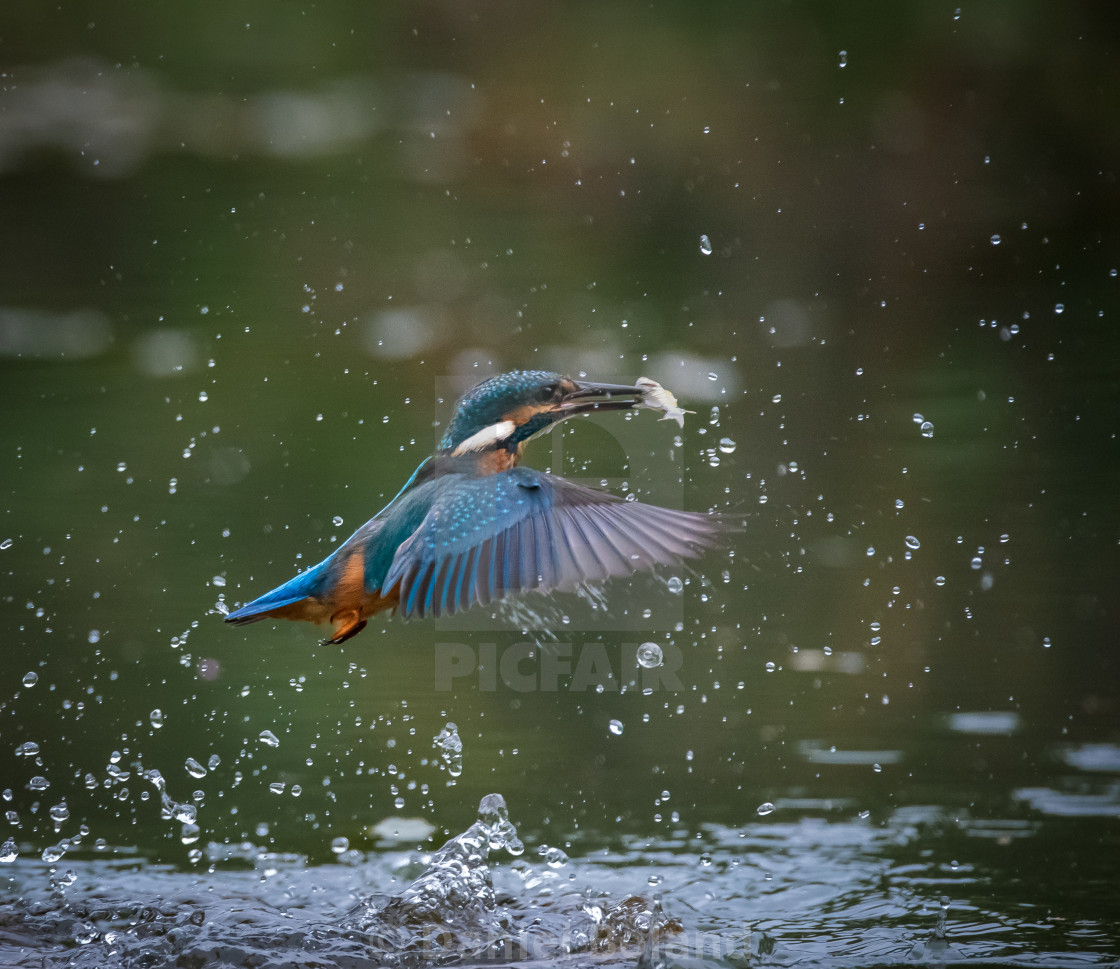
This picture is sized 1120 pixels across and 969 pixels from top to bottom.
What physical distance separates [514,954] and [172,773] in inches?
45.3

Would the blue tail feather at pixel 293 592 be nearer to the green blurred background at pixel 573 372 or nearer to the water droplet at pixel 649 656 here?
the green blurred background at pixel 573 372

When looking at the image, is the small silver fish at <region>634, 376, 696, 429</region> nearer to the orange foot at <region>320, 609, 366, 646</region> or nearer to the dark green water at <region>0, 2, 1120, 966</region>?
the orange foot at <region>320, 609, 366, 646</region>

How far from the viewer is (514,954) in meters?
2.12

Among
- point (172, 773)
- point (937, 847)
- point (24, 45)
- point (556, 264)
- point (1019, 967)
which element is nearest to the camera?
point (1019, 967)

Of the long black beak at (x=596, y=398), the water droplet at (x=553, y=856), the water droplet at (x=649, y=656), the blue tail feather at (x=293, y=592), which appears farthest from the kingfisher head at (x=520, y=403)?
the water droplet at (x=649, y=656)

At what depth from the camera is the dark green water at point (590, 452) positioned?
2.51m

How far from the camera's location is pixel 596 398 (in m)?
2.45

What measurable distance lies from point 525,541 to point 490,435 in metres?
0.31

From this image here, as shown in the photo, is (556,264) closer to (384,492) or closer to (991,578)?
(384,492)

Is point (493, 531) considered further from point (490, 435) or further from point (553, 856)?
point (553, 856)

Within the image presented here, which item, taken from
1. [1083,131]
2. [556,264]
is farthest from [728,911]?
[1083,131]

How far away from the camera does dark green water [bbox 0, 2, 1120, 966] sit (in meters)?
2.51

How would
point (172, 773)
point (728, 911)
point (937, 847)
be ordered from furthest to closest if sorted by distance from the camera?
point (172, 773) < point (937, 847) < point (728, 911)

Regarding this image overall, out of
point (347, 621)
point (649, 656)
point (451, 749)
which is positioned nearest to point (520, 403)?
point (347, 621)
